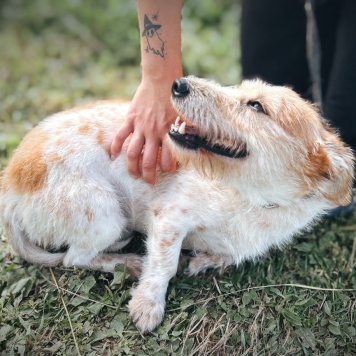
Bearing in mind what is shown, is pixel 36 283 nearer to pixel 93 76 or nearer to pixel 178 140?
pixel 178 140

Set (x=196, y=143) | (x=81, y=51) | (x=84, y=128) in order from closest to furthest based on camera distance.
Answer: (x=196, y=143) < (x=84, y=128) < (x=81, y=51)

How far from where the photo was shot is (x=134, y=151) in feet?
10.1

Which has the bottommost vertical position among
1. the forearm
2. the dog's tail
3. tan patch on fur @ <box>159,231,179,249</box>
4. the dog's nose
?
the dog's tail

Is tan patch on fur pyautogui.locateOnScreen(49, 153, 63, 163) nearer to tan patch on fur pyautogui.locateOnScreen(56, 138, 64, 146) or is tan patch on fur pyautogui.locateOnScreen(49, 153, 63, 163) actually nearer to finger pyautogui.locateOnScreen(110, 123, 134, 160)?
tan patch on fur pyautogui.locateOnScreen(56, 138, 64, 146)

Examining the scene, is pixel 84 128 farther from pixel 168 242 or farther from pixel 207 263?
pixel 207 263

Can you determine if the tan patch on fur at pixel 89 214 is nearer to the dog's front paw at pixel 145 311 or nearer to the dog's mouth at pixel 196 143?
the dog's front paw at pixel 145 311

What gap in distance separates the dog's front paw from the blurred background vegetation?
238 cm

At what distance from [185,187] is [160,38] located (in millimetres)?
1029

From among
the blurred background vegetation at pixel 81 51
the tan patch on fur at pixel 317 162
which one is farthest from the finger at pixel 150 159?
the blurred background vegetation at pixel 81 51

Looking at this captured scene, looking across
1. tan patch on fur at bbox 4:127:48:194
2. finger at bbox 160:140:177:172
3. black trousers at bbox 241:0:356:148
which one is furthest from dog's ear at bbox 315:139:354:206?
tan patch on fur at bbox 4:127:48:194

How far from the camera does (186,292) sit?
3.30 meters

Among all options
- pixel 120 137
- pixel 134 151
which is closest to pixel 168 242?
pixel 134 151

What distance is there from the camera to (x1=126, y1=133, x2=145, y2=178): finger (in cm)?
309

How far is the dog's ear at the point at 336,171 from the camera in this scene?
2.85 meters
